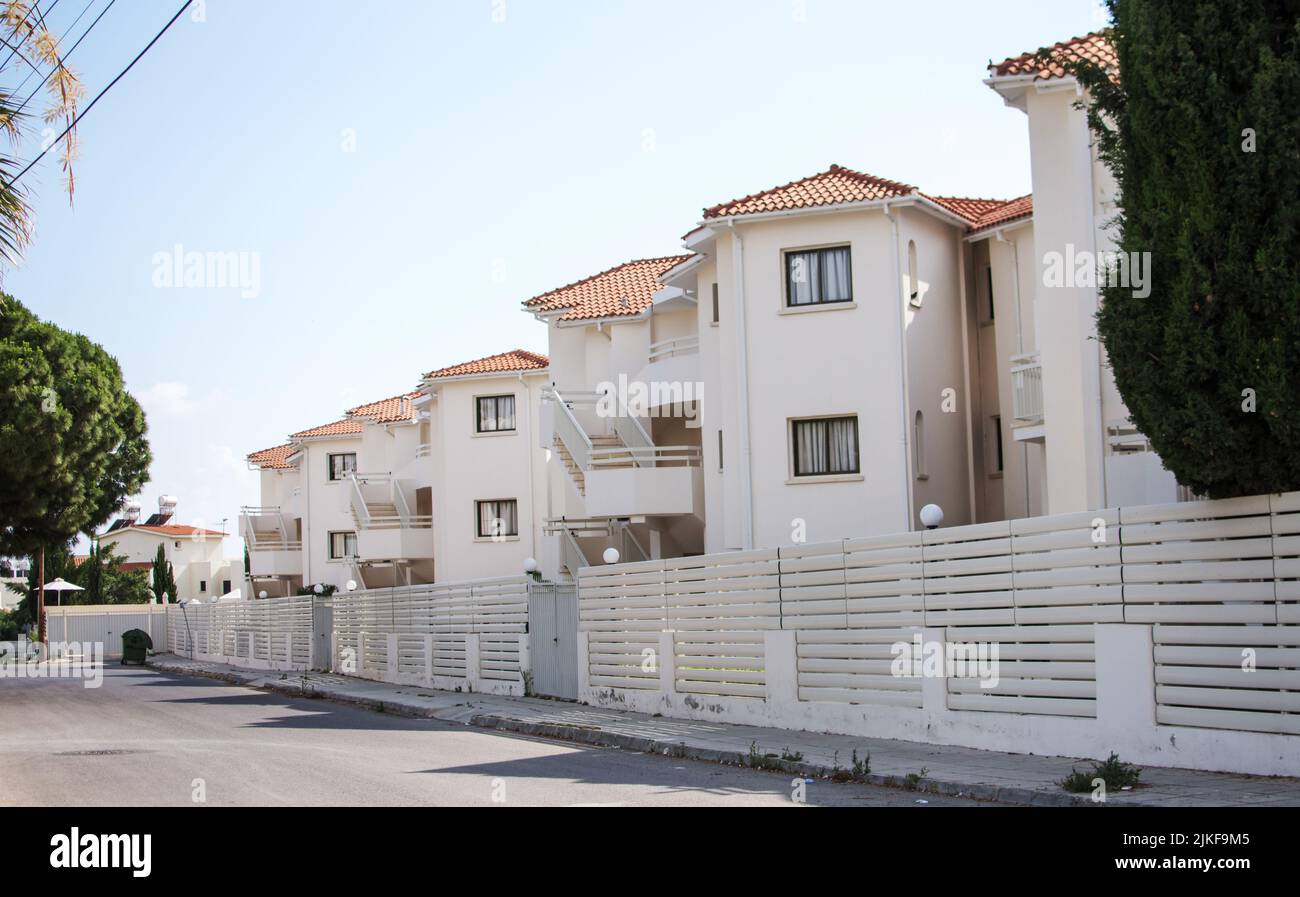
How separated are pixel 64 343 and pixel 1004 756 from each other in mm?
45372

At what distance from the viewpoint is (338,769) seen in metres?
14.5

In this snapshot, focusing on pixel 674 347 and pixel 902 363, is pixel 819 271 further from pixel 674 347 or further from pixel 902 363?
pixel 674 347

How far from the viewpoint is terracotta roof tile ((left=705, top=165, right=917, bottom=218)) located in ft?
88.7

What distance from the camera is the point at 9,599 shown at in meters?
102

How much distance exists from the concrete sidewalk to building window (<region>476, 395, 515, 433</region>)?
18256 mm

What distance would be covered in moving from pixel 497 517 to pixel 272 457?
30846mm

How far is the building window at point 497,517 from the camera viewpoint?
45.0 meters

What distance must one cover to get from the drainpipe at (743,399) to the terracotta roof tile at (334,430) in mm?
35573

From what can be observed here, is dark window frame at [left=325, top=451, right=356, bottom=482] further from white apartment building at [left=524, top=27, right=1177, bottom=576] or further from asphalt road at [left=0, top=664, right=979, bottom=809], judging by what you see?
asphalt road at [left=0, top=664, right=979, bottom=809]

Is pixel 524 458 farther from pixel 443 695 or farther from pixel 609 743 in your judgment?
pixel 609 743

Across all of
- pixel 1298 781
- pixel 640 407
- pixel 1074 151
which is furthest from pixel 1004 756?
pixel 640 407

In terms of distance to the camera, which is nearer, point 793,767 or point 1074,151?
point 793,767

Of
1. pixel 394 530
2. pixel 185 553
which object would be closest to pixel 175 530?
pixel 185 553

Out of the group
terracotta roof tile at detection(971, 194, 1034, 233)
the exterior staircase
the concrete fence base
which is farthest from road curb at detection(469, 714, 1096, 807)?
terracotta roof tile at detection(971, 194, 1034, 233)
